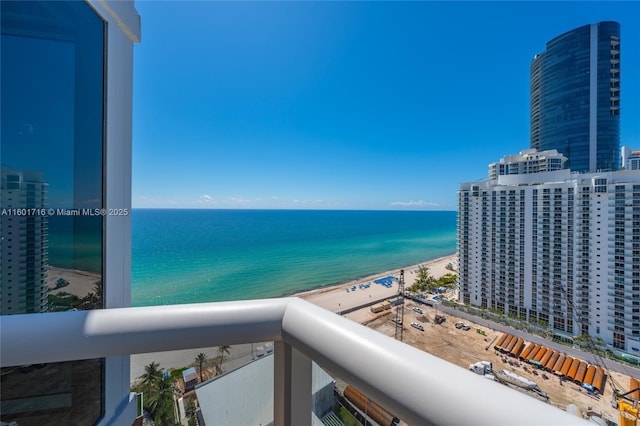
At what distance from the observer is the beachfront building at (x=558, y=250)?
10.2 metres

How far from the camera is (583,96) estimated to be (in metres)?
23.1

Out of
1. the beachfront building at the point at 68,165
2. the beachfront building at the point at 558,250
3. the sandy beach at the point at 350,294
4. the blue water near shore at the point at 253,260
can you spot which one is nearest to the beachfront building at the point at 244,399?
the beachfront building at the point at 68,165

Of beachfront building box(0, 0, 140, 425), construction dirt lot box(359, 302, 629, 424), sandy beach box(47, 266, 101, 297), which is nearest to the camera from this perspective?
beachfront building box(0, 0, 140, 425)

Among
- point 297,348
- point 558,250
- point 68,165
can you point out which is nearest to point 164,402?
point 297,348

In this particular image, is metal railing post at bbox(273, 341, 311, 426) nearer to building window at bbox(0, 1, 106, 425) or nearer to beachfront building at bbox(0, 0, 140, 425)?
beachfront building at bbox(0, 0, 140, 425)

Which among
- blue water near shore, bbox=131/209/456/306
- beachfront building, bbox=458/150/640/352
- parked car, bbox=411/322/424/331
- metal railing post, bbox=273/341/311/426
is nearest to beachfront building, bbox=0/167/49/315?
metal railing post, bbox=273/341/311/426

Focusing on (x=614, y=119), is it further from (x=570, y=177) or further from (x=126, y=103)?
(x=126, y=103)

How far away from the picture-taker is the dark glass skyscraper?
72.4 feet

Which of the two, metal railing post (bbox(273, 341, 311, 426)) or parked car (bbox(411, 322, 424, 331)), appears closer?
metal railing post (bbox(273, 341, 311, 426))

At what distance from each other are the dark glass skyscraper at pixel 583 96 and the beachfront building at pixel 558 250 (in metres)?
15.9

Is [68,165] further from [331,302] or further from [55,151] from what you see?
[331,302]

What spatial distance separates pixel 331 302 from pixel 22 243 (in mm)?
14220

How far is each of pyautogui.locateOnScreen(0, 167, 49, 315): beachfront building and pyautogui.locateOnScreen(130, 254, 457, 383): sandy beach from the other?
0.58 meters

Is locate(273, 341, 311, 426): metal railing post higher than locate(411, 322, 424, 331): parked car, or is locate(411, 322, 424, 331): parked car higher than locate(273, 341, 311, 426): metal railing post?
locate(273, 341, 311, 426): metal railing post
